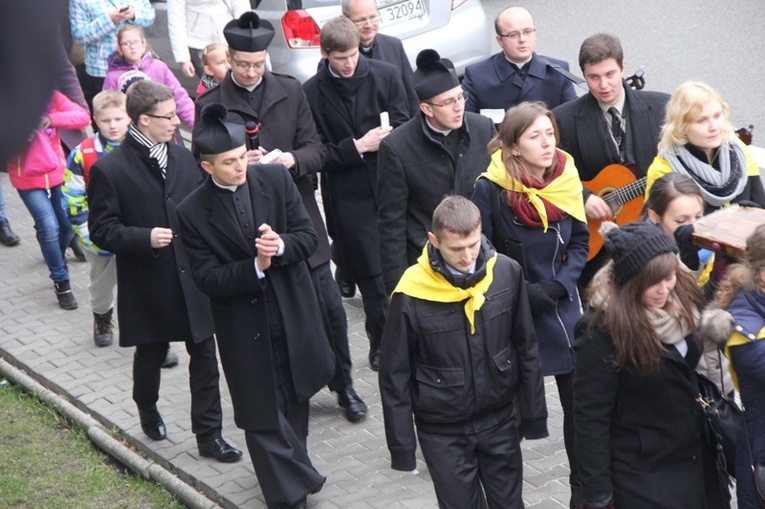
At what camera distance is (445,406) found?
477 centimetres

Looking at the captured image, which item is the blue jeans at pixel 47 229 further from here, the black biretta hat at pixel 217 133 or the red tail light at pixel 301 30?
the black biretta hat at pixel 217 133

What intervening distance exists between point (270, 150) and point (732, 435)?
3.60 meters

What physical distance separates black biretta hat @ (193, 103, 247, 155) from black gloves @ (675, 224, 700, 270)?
206 centimetres

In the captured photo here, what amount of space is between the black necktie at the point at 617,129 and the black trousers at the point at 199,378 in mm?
2473

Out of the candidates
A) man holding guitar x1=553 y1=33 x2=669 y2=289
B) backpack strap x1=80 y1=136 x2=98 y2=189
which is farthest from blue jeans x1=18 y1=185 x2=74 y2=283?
man holding guitar x1=553 y1=33 x2=669 y2=289

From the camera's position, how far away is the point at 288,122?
6879 mm

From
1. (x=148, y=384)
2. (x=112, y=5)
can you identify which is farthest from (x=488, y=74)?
(x=112, y=5)

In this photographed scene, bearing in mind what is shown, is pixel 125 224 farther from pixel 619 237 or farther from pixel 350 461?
pixel 619 237

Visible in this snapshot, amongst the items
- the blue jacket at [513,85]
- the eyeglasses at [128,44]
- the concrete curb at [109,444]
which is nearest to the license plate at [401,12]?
the eyeglasses at [128,44]

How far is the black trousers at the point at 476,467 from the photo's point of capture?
481 cm

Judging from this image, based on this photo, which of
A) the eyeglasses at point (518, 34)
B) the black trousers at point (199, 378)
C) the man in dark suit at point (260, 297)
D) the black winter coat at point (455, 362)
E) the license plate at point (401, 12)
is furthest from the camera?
the license plate at point (401, 12)

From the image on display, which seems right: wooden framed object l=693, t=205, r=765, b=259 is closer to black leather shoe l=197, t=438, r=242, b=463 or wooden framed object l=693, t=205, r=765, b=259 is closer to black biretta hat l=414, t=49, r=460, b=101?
black biretta hat l=414, t=49, r=460, b=101

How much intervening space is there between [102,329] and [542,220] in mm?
4112

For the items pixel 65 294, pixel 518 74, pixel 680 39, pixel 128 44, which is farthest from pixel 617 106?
pixel 680 39
